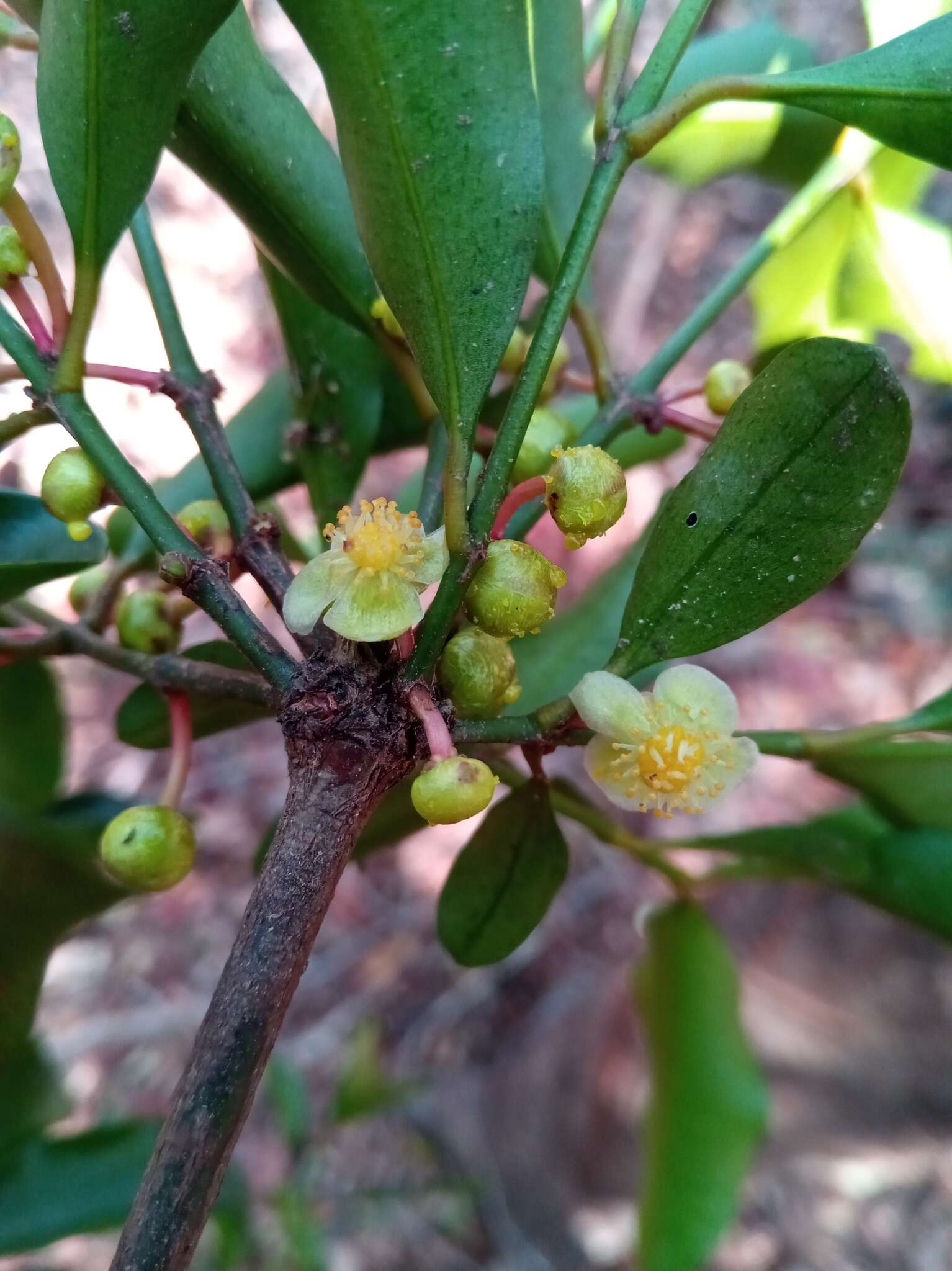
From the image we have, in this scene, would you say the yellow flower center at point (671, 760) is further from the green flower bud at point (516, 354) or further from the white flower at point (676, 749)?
the green flower bud at point (516, 354)

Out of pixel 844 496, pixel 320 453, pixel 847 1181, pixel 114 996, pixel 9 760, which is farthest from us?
pixel 114 996

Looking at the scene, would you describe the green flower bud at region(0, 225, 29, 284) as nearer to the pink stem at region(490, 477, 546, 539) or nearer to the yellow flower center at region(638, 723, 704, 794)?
the pink stem at region(490, 477, 546, 539)

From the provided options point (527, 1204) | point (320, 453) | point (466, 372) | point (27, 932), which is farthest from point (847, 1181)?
point (466, 372)

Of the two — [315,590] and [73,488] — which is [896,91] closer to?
[315,590]

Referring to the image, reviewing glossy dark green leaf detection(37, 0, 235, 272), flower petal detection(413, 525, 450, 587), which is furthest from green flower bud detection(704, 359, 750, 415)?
glossy dark green leaf detection(37, 0, 235, 272)

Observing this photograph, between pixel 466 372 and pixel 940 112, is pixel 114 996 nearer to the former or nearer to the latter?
pixel 466 372

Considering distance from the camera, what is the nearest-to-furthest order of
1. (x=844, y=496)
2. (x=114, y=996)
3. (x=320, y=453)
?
(x=844, y=496) → (x=320, y=453) → (x=114, y=996)
